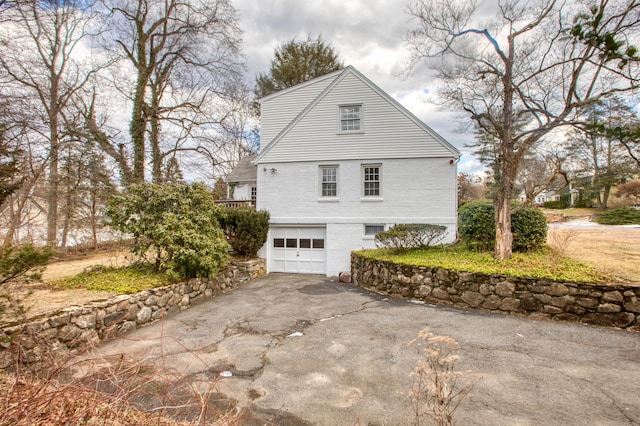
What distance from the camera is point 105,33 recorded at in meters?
14.1

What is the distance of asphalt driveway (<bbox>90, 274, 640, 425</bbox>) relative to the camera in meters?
3.33

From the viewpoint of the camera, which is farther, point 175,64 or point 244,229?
point 175,64

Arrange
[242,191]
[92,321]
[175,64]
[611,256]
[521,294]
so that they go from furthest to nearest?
[242,191] → [175,64] → [611,256] → [521,294] → [92,321]

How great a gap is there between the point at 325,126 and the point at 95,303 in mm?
10366

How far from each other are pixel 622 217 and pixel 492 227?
2244 centimetres

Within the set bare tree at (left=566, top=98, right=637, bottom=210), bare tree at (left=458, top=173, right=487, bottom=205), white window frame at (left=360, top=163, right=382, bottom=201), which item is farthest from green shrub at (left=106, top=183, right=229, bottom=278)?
bare tree at (left=458, top=173, right=487, bottom=205)

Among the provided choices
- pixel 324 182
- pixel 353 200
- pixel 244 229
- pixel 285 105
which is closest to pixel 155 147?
pixel 285 105

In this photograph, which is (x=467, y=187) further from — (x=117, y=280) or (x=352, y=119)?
(x=117, y=280)

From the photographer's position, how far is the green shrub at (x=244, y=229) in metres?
11.6

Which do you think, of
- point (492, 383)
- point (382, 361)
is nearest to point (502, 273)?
point (492, 383)


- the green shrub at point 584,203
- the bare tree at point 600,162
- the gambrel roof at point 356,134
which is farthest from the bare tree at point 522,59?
the green shrub at point 584,203

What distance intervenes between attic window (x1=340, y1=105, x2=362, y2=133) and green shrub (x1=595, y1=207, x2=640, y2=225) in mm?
23876

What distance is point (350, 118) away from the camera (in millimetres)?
12898

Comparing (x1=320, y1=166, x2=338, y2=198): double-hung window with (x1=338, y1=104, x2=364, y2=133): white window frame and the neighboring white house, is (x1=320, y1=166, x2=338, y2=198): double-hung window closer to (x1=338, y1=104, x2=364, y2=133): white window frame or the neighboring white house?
the neighboring white house
